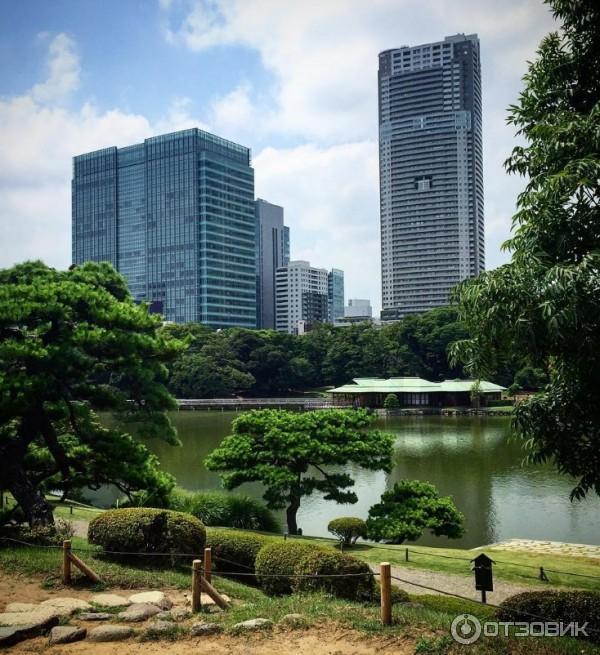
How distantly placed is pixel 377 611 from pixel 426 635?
98 centimetres

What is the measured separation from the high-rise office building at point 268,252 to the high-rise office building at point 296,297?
7.81 feet

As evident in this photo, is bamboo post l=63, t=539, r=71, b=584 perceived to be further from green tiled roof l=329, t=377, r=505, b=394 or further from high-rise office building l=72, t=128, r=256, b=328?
high-rise office building l=72, t=128, r=256, b=328

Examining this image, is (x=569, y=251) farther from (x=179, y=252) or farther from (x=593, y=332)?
(x=179, y=252)

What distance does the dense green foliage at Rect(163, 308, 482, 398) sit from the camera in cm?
6738

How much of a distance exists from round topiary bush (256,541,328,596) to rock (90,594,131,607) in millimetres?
1760

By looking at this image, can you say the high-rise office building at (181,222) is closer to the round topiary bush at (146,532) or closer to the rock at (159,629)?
the round topiary bush at (146,532)

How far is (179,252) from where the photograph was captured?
111625mm

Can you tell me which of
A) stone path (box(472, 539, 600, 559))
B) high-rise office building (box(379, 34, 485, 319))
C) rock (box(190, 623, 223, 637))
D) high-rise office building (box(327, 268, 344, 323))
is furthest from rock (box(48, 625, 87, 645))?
high-rise office building (box(327, 268, 344, 323))

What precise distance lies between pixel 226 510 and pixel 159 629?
31.1 feet

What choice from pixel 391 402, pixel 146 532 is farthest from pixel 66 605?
pixel 391 402

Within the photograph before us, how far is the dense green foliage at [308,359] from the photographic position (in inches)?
2653

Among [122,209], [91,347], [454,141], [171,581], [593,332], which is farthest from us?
[122,209]

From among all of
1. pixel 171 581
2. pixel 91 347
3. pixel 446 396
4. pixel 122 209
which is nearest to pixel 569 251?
pixel 171 581

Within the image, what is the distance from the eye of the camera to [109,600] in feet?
25.2
